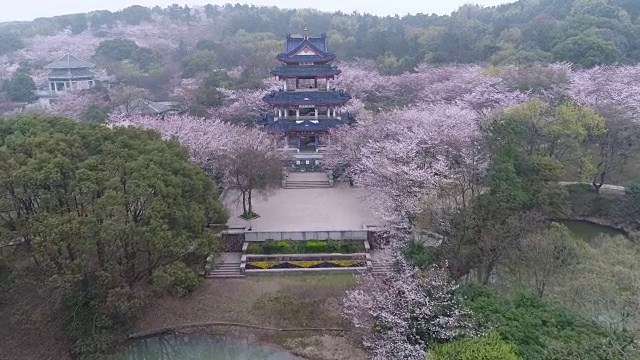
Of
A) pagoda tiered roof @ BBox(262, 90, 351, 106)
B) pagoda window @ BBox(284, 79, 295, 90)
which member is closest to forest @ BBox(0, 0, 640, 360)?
pagoda tiered roof @ BBox(262, 90, 351, 106)

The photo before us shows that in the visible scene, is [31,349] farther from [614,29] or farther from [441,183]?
[614,29]

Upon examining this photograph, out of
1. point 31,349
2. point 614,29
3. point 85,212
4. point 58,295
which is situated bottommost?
point 31,349

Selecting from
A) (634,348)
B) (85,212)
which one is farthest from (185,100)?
(634,348)

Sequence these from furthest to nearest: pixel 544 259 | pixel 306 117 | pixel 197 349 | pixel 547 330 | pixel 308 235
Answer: pixel 306 117 → pixel 308 235 → pixel 197 349 → pixel 544 259 → pixel 547 330

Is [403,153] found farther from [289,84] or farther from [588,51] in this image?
[588,51]

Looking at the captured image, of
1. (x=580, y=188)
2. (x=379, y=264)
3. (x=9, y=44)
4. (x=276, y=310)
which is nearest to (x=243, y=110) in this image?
(x=379, y=264)

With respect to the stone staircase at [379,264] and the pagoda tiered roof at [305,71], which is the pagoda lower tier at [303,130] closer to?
the pagoda tiered roof at [305,71]

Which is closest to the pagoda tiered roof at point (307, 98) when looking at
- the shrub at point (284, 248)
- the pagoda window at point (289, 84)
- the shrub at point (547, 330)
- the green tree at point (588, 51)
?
the pagoda window at point (289, 84)
